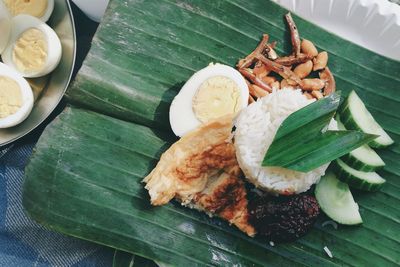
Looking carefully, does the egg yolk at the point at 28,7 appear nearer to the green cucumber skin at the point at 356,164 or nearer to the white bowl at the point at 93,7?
the white bowl at the point at 93,7

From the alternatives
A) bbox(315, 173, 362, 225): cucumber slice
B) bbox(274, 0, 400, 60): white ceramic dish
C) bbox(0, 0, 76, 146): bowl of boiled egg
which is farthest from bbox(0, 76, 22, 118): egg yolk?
bbox(315, 173, 362, 225): cucumber slice

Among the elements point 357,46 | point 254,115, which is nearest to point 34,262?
point 254,115

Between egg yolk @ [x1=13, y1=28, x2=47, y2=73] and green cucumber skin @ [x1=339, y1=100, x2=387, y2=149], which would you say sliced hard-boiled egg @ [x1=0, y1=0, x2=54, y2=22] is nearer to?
egg yolk @ [x1=13, y1=28, x2=47, y2=73]

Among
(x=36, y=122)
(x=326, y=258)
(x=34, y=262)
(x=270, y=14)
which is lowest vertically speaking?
(x=34, y=262)

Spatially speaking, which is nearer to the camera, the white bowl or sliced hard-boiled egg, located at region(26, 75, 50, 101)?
the white bowl

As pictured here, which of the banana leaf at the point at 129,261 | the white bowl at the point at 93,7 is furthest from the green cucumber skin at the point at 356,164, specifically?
the white bowl at the point at 93,7

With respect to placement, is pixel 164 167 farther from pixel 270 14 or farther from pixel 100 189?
pixel 270 14

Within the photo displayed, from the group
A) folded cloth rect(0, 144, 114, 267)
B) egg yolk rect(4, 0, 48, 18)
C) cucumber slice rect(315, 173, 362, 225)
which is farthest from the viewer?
egg yolk rect(4, 0, 48, 18)
